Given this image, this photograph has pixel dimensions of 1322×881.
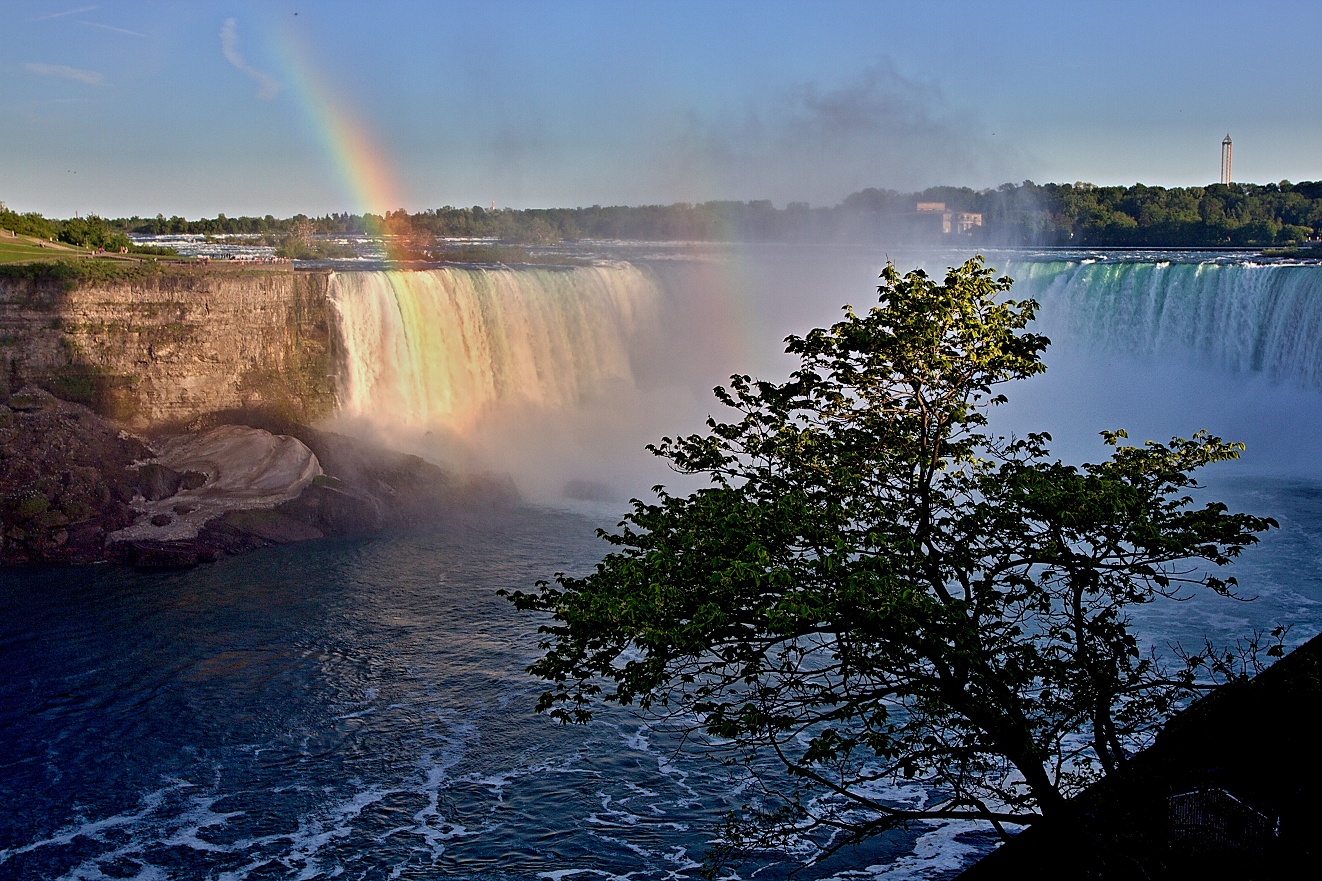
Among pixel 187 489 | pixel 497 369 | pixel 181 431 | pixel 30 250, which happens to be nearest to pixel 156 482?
pixel 187 489

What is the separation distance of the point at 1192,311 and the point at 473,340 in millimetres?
21274

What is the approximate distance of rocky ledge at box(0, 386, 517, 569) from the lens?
23.6 m

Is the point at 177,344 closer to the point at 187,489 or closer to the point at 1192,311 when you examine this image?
the point at 187,489

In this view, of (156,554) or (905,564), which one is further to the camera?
(156,554)

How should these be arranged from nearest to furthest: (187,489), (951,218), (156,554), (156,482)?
(156,554), (156,482), (187,489), (951,218)

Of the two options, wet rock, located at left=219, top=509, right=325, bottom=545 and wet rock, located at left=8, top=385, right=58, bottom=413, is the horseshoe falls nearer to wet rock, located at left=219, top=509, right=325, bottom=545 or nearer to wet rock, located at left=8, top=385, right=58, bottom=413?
wet rock, located at left=219, top=509, right=325, bottom=545

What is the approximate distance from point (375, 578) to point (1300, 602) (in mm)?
15224

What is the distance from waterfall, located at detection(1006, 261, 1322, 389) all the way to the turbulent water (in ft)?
0.29

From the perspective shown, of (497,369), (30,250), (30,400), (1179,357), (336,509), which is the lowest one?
(336,509)

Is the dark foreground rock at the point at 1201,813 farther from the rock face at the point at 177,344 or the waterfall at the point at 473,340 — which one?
the waterfall at the point at 473,340

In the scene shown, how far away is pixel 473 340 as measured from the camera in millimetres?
32500

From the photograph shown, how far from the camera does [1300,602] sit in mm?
18391

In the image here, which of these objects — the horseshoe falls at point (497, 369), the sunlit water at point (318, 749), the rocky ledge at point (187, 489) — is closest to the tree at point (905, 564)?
the sunlit water at point (318, 749)

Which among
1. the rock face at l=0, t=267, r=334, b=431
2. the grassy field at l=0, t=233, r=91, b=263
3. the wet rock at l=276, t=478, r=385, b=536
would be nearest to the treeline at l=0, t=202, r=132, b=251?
the grassy field at l=0, t=233, r=91, b=263
